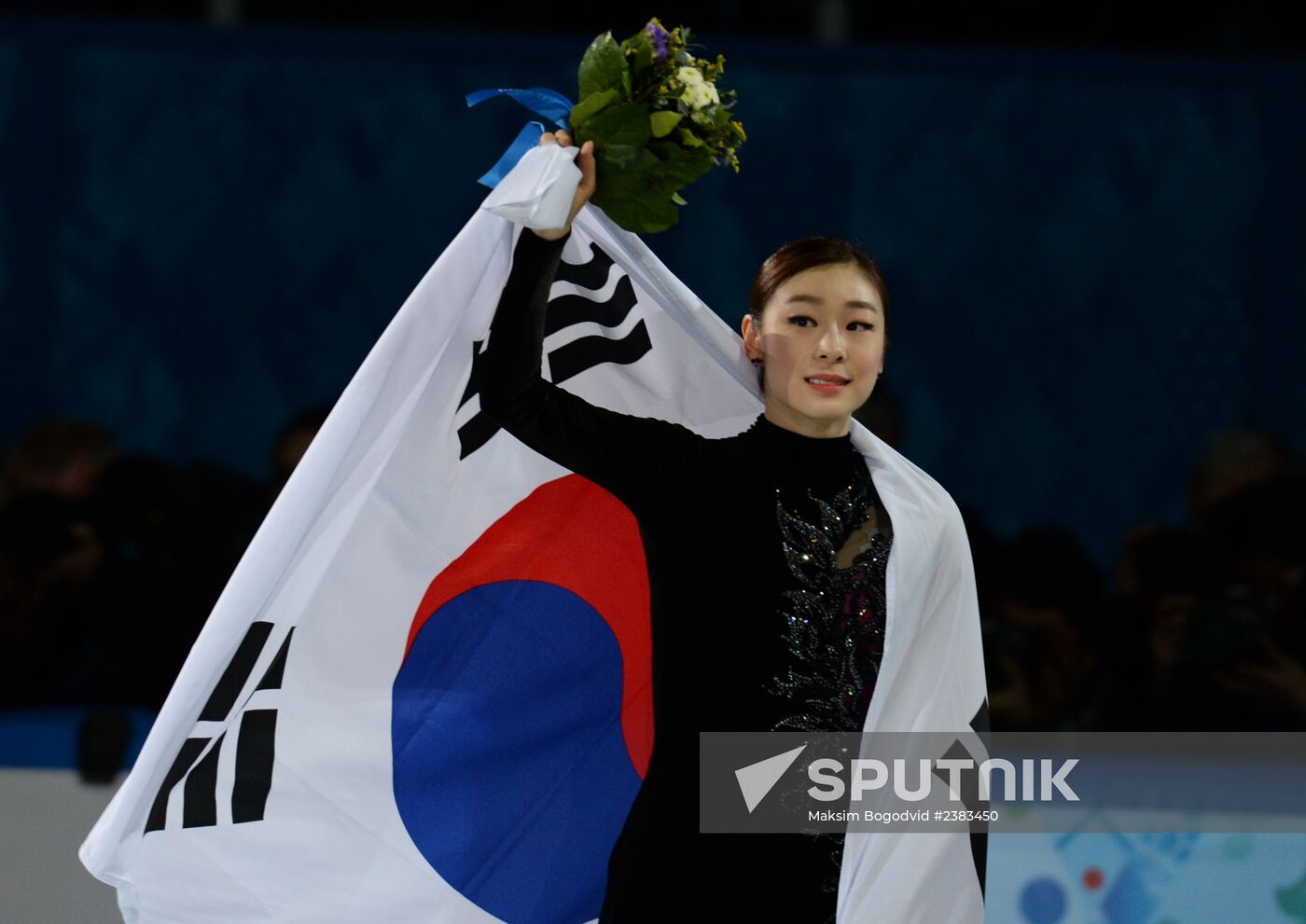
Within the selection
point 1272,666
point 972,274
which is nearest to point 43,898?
point 1272,666

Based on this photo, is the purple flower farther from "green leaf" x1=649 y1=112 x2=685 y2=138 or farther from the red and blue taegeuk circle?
the red and blue taegeuk circle

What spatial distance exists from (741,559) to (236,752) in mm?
900

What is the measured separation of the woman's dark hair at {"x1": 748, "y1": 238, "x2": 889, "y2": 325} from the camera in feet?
8.01

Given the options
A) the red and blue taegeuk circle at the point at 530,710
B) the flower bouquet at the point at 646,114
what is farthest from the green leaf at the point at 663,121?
the red and blue taegeuk circle at the point at 530,710

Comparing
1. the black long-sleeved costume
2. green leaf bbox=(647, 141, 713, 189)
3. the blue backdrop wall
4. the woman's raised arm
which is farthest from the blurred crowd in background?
green leaf bbox=(647, 141, 713, 189)

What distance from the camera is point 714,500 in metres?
2.34

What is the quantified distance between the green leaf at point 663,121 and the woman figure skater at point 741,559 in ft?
0.31

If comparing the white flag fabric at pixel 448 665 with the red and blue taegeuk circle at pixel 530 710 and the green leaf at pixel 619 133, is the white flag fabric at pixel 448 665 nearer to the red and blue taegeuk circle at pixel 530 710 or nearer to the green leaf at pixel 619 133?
the red and blue taegeuk circle at pixel 530 710

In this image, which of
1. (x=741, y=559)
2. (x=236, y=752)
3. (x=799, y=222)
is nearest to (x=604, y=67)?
(x=741, y=559)

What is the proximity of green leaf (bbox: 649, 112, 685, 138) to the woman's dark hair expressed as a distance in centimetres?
28

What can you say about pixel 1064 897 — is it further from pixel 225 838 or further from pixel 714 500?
pixel 225 838

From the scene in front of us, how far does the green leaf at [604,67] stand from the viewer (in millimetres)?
2279

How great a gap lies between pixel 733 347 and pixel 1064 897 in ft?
3.98

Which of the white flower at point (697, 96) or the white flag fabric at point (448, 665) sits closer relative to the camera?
the white flower at point (697, 96)
